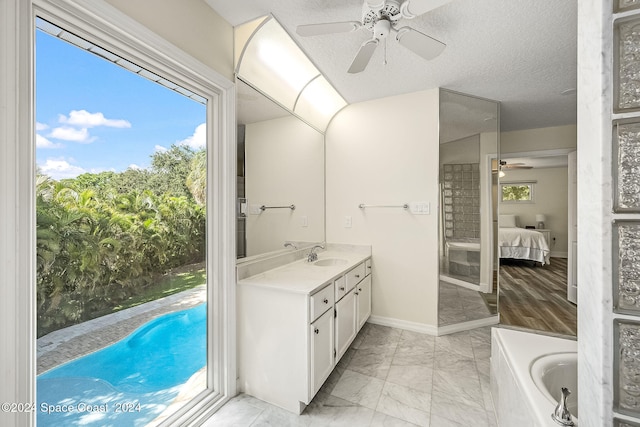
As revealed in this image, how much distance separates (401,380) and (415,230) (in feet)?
4.68

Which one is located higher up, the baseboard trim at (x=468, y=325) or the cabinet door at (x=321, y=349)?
the cabinet door at (x=321, y=349)

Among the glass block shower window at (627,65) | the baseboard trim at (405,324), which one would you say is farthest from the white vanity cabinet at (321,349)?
the glass block shower window at (627,65)

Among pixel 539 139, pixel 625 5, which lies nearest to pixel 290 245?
pixel 625 5

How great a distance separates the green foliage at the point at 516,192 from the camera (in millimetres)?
7211

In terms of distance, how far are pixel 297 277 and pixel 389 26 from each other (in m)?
1.71

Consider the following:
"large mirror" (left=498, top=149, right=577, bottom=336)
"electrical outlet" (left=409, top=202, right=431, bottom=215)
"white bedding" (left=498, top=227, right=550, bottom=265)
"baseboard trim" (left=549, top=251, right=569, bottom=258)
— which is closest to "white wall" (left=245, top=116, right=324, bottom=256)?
"electrical outlet" (left=409, top=202, right=431, bottom=215)

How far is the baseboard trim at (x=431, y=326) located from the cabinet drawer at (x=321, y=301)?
51.4 inches

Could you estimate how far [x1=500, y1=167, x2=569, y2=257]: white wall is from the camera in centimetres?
678

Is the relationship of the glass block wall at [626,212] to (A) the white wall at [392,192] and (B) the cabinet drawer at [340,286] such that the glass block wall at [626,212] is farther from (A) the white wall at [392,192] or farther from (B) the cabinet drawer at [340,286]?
(A) the white wall at [392,192]

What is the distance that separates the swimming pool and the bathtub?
178 centimetres

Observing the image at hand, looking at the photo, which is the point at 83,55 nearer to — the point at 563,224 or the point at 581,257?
the point at 581,257

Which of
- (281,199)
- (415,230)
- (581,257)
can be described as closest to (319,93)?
(281,199)

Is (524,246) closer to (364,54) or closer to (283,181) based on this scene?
(283,181)

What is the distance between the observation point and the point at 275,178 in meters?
2.38
